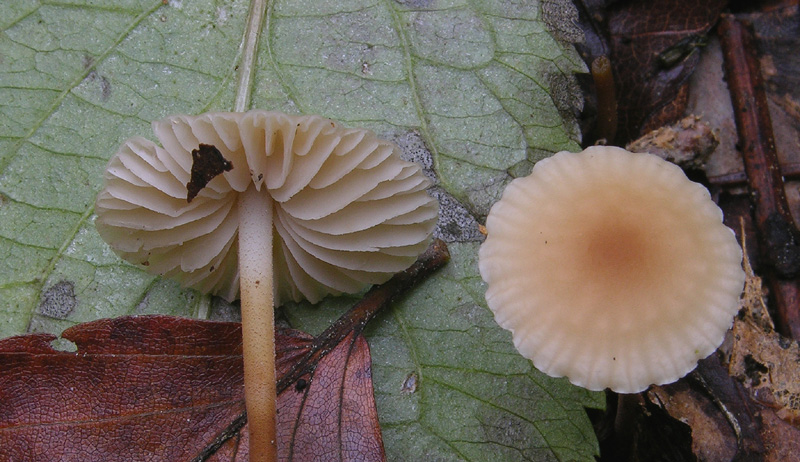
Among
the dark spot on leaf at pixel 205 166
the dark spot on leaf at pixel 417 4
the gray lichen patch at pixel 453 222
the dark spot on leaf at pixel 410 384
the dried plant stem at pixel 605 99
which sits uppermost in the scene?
the dark spot on leaf at pixel 417 4

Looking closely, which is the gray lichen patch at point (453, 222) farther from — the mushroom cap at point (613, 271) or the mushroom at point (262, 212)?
the mushroom cap at point (613, 271)

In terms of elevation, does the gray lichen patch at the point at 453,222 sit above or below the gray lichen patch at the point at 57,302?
above

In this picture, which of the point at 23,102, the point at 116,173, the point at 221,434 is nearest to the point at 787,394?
the point at 221,434

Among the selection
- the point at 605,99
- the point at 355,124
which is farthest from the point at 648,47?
the point at 355,124

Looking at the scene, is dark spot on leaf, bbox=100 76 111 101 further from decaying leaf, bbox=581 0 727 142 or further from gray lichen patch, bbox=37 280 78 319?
decaying leaf, bbox=581 0 727 142

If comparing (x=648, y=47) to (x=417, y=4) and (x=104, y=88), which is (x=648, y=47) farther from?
(x=104, y=88)

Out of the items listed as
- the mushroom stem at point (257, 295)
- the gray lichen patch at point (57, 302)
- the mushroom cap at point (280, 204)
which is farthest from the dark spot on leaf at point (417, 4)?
the gray lichen patch at point (57, 302)
